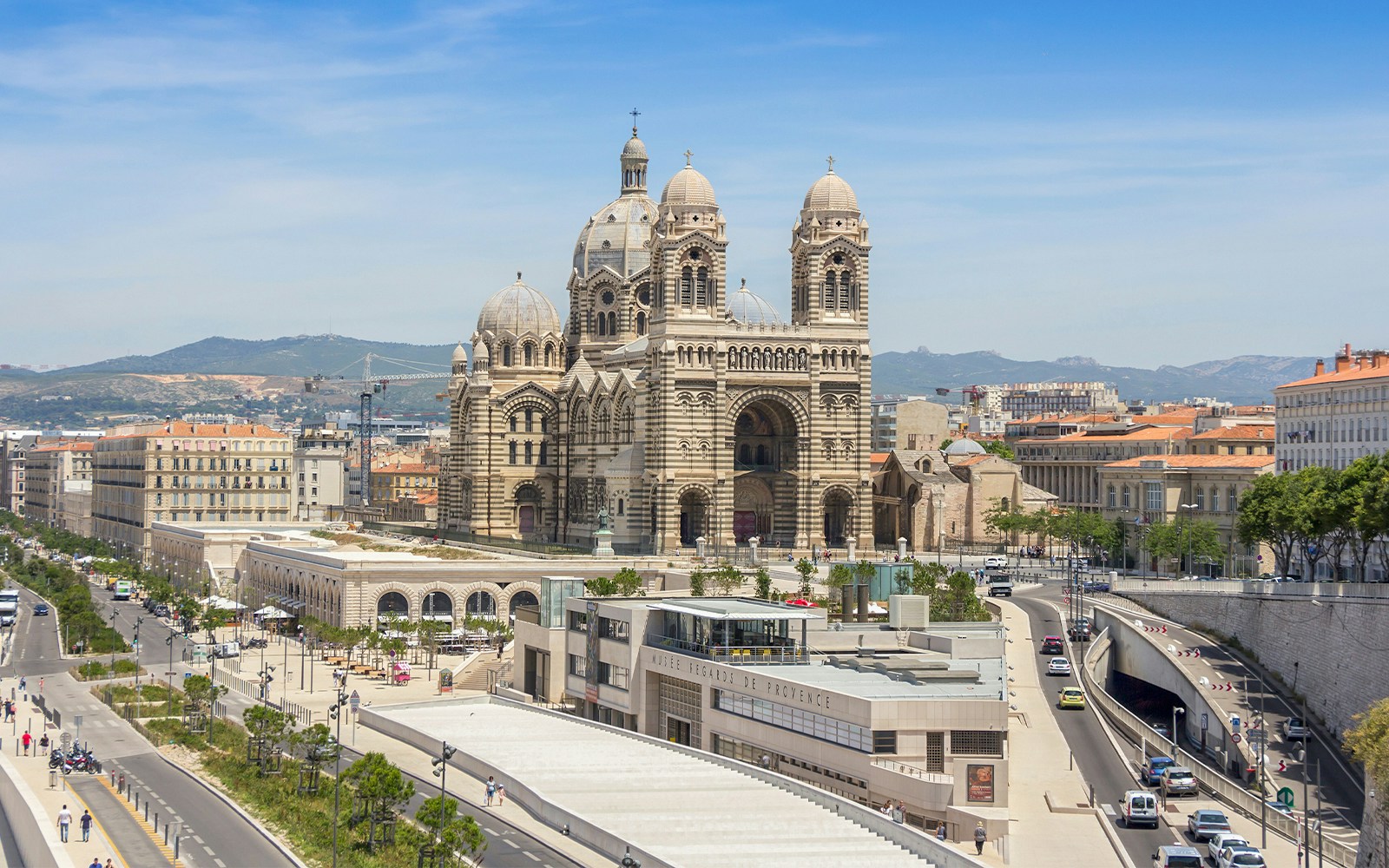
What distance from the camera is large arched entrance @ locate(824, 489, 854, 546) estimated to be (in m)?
120

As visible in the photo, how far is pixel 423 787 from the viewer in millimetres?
64750

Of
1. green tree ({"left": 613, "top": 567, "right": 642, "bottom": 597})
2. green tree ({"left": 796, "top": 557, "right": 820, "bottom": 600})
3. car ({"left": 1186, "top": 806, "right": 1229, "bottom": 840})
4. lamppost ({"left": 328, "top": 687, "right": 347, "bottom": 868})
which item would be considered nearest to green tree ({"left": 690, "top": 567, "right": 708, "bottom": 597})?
green tree ({"left": 613, "top": 567, "right": 642, "bottom": 597})

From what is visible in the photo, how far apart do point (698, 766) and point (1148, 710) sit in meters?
35.2

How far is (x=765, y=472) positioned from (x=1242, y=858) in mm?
69382

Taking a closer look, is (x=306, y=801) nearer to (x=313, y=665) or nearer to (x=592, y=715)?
(x=592, y=715)

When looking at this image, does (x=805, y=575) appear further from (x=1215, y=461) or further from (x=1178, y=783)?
(x=1215, y=461)

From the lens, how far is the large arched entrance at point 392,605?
359 ft

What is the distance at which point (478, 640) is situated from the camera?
10662 centimetres

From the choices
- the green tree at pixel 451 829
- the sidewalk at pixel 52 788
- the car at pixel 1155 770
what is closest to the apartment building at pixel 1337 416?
the car at pixel 1155 770

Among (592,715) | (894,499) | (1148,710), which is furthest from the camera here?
(894,499)

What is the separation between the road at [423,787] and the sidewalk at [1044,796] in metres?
12.8

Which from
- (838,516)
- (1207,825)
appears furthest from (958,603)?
(1207,825)

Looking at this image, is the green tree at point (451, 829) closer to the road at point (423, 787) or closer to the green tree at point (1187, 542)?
the road at point (423, 787)

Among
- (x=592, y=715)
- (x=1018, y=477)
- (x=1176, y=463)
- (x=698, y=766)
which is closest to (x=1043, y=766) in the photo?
(x=698, y=766)
